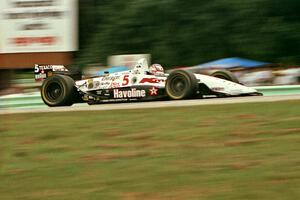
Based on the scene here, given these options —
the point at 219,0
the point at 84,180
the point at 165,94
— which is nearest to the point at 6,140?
the point at 84,180

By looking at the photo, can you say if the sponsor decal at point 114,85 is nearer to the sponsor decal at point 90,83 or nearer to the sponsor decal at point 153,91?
the sponsor decal at point 90,83

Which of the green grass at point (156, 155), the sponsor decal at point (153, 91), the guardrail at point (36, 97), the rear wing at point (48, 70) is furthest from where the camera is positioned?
the rear wing at point (48, 70)

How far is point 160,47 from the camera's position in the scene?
2508cm

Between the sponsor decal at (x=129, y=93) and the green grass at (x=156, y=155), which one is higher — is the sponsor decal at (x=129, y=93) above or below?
Answer: above

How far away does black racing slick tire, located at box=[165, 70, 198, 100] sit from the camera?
562 inches

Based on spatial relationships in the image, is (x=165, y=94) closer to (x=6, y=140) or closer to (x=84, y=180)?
(x=6, y=140)

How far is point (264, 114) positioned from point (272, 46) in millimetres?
14311

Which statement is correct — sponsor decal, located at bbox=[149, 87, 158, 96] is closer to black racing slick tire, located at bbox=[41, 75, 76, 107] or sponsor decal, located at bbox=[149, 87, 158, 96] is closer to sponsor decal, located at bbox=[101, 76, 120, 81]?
sponsor decal, located at bbox=[101, 76, 120, 81]

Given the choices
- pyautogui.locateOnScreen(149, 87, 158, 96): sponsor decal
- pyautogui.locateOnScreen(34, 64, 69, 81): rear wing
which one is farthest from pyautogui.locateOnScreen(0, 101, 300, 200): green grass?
pyautogui.locateOnScreen(34, 64, 69, 81): rear wing

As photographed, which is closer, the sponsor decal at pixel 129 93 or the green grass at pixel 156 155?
the green grass at pixel 156 155

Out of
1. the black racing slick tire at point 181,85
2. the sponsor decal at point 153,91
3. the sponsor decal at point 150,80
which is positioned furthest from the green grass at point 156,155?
the sponsor decal at point 150,80

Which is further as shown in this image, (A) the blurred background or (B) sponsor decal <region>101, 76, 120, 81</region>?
(A) the blurred background

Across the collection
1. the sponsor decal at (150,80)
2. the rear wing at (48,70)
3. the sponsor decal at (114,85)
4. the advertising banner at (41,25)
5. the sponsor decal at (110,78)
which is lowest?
the sponsor decal at (114,85)

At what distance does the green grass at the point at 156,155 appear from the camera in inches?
247
